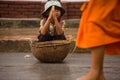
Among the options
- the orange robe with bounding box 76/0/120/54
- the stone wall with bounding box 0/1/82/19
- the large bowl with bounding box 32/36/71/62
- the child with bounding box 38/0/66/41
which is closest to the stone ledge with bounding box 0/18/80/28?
the stone wall with bounding box 0/1/82/19

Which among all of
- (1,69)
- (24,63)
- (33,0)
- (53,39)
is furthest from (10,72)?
(33,0)

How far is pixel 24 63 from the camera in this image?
5.43 meters

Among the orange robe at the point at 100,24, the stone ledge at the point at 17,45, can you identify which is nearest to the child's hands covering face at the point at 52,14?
the stone ledge at the point at 17,45

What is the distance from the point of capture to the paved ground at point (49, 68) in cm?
427

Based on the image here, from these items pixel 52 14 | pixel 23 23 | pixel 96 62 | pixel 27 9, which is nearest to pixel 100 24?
pixel 96 62

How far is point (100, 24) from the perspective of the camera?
3.36 metres

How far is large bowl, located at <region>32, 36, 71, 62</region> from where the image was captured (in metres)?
5.52

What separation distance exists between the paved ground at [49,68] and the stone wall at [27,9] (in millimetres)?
3335

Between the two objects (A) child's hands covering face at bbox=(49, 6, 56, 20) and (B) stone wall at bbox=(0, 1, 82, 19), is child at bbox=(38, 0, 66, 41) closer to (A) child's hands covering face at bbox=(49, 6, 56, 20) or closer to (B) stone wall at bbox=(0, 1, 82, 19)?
(A) child's hands covering face at bbox=(49, 6, 56, 20)

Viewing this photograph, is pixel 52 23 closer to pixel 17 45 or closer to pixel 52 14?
pixel 52 14

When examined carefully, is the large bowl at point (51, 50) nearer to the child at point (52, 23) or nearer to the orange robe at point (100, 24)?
the child at point (52, 23)

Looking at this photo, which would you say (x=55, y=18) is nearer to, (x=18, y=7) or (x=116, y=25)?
(x=116, y=25)

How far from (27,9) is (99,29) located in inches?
248

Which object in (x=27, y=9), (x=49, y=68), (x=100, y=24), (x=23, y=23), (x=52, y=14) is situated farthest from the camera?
(x=27, y=9)
